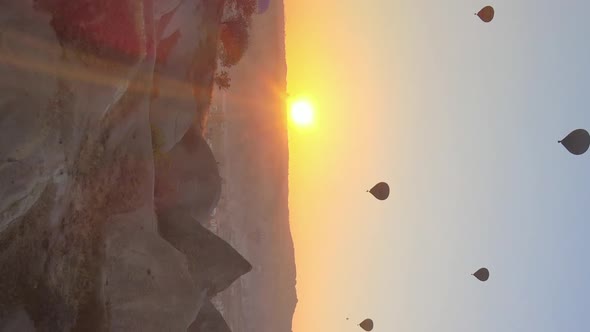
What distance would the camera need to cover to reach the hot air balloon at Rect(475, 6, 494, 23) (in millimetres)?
22359

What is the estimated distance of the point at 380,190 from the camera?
→ 23406 mm

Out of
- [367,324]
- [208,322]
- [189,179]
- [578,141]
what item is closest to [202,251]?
[208,322]

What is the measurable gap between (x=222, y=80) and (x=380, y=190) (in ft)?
29.8

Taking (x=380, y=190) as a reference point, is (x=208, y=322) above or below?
below

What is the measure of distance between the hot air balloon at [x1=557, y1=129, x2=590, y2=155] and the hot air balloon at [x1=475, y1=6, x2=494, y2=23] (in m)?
6.44

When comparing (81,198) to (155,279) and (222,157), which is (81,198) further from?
(222,157)

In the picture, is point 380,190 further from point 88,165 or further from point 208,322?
point 88,165

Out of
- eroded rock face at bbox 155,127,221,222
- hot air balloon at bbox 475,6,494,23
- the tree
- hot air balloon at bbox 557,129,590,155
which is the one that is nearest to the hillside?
the tree

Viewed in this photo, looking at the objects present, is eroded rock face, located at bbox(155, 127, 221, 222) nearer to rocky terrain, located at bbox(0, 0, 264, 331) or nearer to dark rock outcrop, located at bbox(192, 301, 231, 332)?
rocky terrain, located at bbox(0, 0, 264, 331)

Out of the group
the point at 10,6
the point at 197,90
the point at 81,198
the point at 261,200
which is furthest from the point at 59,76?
the point at 261,200

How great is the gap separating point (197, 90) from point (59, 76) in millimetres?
7247

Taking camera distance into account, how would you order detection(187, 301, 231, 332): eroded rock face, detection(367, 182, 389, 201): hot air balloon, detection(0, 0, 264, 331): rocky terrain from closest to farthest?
1. detection(0, 0, 264, 331): rocky terrain
2. detection(187, 301, 231, 332): eroded rock face
3. detection(367, 182, 389, 201): hot air balloon

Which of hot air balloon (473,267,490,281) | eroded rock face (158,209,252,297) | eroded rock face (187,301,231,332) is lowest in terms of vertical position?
eroded rock face (187,301,231,332)

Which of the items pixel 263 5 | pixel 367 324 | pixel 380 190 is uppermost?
pixel 263 5
